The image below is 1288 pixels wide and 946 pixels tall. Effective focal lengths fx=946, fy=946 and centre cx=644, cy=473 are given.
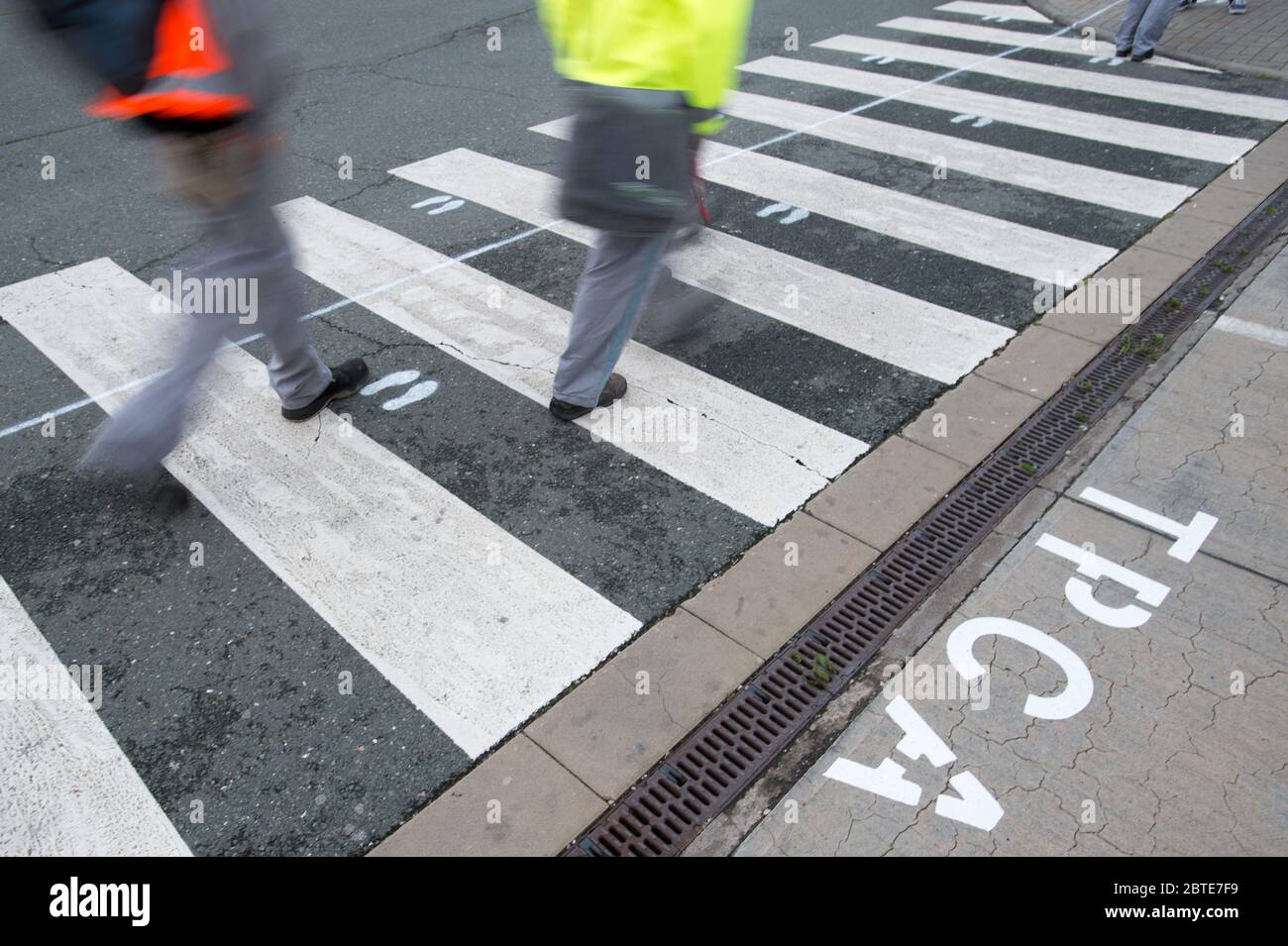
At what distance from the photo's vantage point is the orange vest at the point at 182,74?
2.85 meters

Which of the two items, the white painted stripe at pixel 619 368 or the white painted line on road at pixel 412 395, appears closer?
the white painted stripe at pixel 619 368

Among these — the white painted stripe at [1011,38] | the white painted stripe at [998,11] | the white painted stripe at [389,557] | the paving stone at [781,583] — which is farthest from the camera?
the white painted stripe at [998,11]

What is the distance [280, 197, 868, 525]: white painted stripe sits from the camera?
3828mm

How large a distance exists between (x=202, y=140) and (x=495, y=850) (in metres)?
2.37

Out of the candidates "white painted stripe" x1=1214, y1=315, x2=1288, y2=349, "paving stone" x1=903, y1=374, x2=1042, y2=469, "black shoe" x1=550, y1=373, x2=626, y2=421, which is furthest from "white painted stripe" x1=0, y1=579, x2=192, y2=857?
"white painted stripe" x1=1214, y1=315, x2=1288, y2=349

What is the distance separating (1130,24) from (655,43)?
24.3 ft

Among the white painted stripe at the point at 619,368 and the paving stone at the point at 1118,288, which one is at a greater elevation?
the paving stone at the point at 1118,288

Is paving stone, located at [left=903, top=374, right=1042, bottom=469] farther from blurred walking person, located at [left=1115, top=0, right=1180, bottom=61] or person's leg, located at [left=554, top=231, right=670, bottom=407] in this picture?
blurred walking person, located at [left=1115, top=0, right=1180, bottom=61]

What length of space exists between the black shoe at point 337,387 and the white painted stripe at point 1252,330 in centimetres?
415

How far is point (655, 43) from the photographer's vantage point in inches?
120

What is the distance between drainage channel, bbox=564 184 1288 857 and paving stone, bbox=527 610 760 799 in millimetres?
53

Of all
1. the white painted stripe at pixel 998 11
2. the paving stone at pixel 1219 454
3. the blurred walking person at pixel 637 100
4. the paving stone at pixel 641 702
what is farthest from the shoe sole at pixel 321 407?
the white painted stripe at pixel 998 11

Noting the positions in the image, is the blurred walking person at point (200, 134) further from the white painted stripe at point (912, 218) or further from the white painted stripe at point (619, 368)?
the white painted stripe at point (912, 218)

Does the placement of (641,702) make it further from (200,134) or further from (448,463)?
(200,134)
